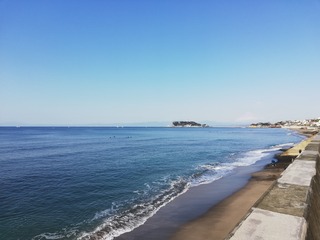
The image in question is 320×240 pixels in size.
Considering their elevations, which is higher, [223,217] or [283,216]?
[283,216]

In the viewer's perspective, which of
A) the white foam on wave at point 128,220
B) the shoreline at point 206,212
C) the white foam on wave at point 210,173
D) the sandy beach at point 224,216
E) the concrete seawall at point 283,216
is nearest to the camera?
the concrete seawall at point 283,216

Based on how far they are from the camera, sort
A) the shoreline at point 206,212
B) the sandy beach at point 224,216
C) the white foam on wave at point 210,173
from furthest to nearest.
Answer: the white foam on wave at point 210,173 < the shoreline at point 206,212 < the sandy beach at point 224,216

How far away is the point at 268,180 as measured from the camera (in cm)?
2500

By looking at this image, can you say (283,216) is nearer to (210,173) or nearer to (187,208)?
(187,208)

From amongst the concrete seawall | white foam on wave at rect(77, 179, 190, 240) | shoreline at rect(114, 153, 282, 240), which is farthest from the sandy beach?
white foam on wave at rect(77, 179, 190, 240)

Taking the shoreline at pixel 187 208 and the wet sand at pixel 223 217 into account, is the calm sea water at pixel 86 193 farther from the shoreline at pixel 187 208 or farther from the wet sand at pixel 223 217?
the wet sand at pixel 223 217

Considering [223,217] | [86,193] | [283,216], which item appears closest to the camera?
[283,216]

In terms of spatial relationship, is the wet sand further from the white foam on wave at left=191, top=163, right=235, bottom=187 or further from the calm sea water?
the white foam on wave at left=191, top=163, right=235, bottom=187

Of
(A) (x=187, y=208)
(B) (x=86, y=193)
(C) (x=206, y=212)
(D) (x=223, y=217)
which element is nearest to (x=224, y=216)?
(D) (x=223, y=217)

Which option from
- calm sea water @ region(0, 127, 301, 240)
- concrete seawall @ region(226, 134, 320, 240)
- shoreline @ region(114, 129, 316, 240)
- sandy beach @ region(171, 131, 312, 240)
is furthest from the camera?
calm sea water @ region(0, 127, 301, 240)

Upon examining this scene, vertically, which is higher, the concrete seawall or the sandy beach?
the concrete seawall

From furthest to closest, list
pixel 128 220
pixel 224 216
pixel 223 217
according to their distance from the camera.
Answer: pixel 224 216 < pixel 223 217 < pixel 128 220

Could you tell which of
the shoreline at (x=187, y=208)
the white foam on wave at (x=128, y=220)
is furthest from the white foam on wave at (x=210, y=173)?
the white foam on wave at (x=128, y=220)

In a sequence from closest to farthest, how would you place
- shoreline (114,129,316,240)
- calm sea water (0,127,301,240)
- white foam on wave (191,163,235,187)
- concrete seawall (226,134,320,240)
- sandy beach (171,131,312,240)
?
concrete seawall (226,134,320,240), sandy beach (171,131,312,240), shoreline (114,129,316,240), calm sea water (0,127,301,240), white foam on wave (191,163,235,187)
